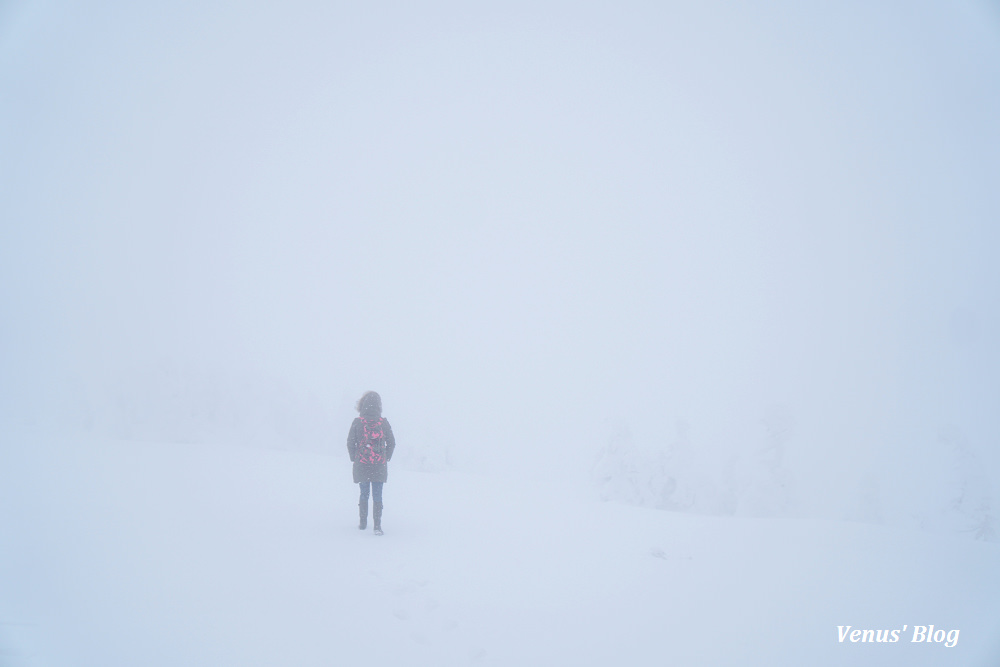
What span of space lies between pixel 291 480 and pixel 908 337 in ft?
726

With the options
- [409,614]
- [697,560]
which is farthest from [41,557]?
[697,560]

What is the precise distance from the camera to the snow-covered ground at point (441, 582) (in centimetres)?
617

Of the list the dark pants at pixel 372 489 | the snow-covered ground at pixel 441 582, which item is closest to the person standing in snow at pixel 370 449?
the dark pants at pixel 372 489

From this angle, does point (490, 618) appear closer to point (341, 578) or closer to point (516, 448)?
point (341, 578)

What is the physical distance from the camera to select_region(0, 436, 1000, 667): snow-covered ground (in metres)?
6.17

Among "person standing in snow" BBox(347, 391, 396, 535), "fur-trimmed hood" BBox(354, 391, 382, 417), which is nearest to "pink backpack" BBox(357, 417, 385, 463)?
"person standing in snow" BBox(347, 391, 396, 535)

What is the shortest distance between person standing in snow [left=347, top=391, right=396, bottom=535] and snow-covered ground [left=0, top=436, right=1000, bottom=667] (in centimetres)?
77

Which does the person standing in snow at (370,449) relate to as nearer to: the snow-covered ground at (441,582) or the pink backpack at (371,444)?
the pink backpack at (371,444)

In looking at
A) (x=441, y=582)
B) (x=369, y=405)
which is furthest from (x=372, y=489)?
(x=441, y=582)

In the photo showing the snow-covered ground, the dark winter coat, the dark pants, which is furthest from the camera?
the dark pants

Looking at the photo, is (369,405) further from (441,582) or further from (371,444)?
(441,582)

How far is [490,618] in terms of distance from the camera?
7.02 metres

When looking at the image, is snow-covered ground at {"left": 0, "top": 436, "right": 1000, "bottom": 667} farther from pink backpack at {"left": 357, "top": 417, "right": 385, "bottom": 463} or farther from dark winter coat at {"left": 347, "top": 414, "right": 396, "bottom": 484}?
pink backpack at {"left": 357, "top": 417, "right": 385, "bottom": 463}

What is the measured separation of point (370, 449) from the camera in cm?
977
